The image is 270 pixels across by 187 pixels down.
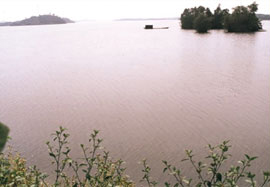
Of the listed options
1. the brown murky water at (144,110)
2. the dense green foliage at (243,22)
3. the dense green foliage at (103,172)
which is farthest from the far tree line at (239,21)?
the dense green foliage at (103,172)

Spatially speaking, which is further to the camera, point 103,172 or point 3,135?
point 103,172

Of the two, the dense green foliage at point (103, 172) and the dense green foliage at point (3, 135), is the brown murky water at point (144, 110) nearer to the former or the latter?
the dense green foliage at point (103, 172)

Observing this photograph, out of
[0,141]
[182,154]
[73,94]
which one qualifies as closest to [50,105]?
[73,94]

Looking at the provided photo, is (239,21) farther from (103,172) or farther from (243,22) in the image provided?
(103,172)

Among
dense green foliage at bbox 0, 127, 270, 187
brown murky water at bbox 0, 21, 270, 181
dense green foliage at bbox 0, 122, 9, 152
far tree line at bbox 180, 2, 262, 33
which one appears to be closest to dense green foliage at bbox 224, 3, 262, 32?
far tree line at bbox 180, 2, 262, 33

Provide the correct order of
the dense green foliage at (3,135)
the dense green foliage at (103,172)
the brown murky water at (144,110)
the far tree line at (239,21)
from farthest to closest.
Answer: the far tree line at (239,21)
the brown murky water at (144,110)
the dense green foliage at (103,172)
the dense green foliage at (3,135)

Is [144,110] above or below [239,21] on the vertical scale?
below

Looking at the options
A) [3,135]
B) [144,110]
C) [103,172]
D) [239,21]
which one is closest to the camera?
[3,135]

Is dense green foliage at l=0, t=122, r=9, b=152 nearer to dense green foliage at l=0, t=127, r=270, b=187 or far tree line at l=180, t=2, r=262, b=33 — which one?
dense green foliage at l=0, t=127, r=270, b=187

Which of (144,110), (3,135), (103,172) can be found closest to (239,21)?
(144,110)

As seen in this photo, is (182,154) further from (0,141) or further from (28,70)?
(28,70)

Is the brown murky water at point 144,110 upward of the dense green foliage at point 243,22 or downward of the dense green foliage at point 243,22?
downward

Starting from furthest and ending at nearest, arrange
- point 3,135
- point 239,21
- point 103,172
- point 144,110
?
point 239,21 → point 144,110 → point 103,172 → point 3,135

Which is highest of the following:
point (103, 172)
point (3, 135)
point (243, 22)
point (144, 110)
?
point (243, 22)
